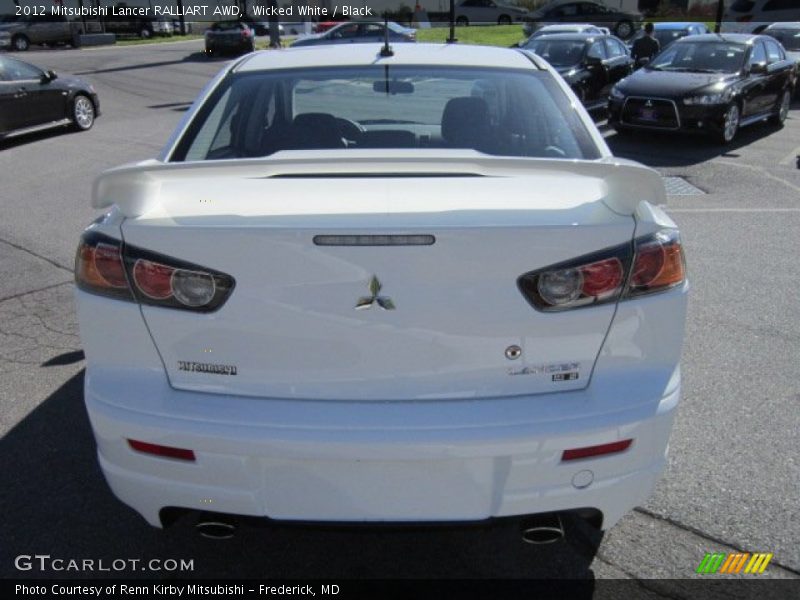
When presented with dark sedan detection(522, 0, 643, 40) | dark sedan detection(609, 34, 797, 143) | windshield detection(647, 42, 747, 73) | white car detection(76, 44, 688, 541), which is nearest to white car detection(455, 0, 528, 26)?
dark sedan detection(522, 0, 643, 40)

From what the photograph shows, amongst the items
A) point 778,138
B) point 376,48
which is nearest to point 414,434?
point 376,48

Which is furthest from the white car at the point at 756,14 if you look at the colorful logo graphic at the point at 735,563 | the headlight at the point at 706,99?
the colorful logo graphic at the point at 735,563

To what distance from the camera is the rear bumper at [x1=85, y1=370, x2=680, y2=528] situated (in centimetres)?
215

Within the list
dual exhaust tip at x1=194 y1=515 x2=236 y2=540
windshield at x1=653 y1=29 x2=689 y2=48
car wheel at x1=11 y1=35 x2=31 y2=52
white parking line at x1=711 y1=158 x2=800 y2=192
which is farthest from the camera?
car wheel at x1=11 y1=35 x2=31 y2=52

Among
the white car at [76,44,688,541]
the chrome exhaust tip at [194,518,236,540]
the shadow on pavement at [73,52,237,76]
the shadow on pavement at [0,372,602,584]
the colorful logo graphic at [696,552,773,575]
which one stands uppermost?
the white car at [76,44,688,541]

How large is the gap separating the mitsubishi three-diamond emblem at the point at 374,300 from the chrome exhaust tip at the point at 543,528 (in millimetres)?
826

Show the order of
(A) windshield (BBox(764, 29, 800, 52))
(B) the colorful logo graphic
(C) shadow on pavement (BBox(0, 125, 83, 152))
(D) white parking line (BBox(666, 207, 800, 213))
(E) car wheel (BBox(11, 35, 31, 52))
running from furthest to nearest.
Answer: (E) car wheel (BBox(11, 35, 31, 52)) → (A) windshield (BBox(764, 29, 800, 52)) → (C) shadow on pavement (BBox(0, 125, 83, 152)) → (D) white parking line (BBox(666, 207, 800, 213)) → (B) the colorful logo graphic

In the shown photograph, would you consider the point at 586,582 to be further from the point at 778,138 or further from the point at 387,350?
the point at 778,138

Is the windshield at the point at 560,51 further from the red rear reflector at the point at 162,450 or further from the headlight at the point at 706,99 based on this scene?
the red rear reflector at the point at 162,450

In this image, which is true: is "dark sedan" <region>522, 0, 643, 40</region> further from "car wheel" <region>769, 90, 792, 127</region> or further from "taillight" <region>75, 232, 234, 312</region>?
"taillight" <region>75, 232, 234, 312</region>

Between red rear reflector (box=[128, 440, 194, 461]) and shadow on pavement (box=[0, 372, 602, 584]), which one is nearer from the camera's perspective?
red rear reflector (box=[128, 440, 194, 461])

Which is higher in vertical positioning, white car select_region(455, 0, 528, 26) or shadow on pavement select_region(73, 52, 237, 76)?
white car select_region(455, 0, 528, 26)

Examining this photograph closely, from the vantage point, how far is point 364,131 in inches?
137

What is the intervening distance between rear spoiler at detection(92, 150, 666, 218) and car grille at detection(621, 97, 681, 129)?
10.0 metres
